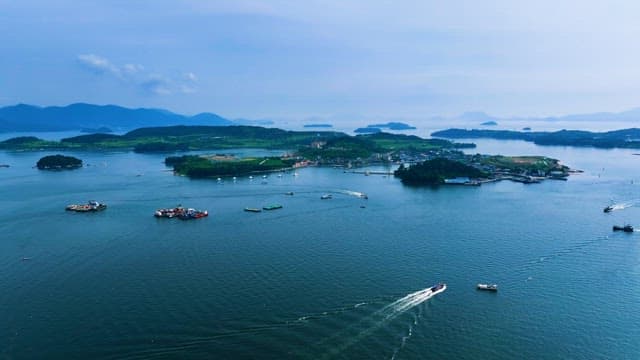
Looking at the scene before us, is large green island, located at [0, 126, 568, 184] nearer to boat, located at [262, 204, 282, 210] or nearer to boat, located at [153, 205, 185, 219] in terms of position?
boat, located at [262, 204, 282, 210]

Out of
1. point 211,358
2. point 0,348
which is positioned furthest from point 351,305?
point 0,348

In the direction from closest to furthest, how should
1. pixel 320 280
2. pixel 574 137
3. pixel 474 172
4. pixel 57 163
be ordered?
pixel 320 280, pixel 474 172, pixel 57 163, pixel 574 137

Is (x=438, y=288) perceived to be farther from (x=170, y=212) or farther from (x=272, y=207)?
(x=170, y=212)

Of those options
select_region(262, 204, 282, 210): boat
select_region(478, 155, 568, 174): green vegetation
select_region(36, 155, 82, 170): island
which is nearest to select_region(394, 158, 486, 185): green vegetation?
select_region(478, 155, 568, 174): green vegetation

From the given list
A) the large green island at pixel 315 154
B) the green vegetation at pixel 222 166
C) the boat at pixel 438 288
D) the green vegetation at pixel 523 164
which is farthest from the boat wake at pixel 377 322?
the green vegetation at pixel 523 164

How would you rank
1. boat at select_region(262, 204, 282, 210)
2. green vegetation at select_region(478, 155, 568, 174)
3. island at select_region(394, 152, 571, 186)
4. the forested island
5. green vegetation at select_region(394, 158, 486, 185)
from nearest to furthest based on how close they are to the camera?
boat at select_region(262, 204, 282, 210) < green vegetation at select_region(394, 158, 486, 185) < island at select_region(394, 152, 571, 186) < green vegetation at select_region(478, 155, 568, 174) < the forested island

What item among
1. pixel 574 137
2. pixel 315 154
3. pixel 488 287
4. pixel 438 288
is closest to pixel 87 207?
pixel 438 288
